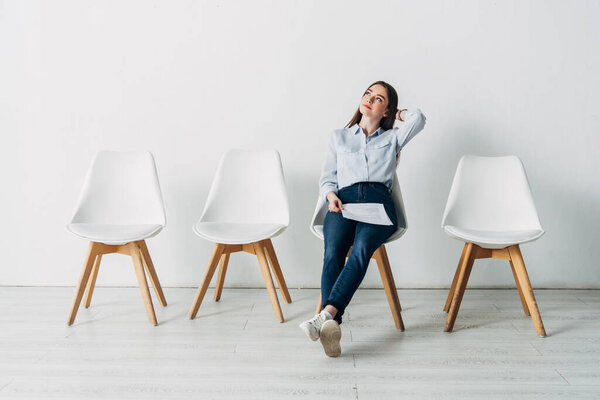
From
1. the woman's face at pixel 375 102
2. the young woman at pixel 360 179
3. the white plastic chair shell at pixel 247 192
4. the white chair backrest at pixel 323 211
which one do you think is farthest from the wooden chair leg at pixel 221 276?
the woman's face at pixel 375 102

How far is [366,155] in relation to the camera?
88.6 inches

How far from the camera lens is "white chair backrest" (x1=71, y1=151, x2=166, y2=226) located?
2.53 meters

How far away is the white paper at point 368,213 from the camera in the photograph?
2.08 m

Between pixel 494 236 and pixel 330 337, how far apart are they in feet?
2.89

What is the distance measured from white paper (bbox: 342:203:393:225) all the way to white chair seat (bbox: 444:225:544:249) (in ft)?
1.06

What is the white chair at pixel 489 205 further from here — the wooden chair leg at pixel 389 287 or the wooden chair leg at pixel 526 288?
the wooden chair leg at pixel 389 287

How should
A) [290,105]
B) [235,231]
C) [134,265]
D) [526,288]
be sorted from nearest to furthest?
[526,288] < [134,265] < [235,231] < [290,105]

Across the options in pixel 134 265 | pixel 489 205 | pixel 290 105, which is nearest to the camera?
pixel 134 265

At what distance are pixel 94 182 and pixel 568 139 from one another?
102 inches

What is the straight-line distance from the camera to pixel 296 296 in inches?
107

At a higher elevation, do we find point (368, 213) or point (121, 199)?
point (368, 213)

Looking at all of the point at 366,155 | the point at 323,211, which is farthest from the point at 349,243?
the point at 366,155

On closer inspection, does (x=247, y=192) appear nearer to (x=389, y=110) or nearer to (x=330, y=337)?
(x=389, y=110)

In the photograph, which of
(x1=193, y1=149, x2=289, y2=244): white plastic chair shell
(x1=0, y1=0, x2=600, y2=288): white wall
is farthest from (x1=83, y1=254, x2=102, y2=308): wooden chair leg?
(x1=193, y1=149, x2=289, y2=244): white plastic chair shell
